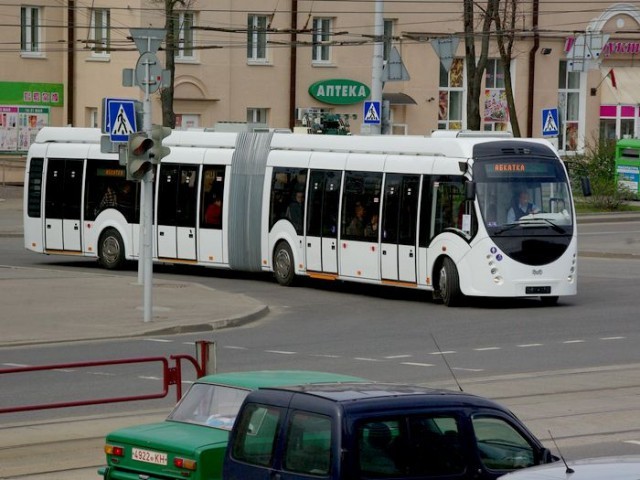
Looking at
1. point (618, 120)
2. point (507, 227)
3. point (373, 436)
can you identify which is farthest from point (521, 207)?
point (618, 120)

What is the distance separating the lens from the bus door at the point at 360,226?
86.6 feet

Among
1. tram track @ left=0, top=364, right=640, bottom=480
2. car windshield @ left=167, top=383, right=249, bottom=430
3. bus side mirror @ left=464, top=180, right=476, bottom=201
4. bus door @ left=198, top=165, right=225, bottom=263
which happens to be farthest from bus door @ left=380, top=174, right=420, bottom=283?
car windshield @ left=167, top=383, right=249, bottom=430

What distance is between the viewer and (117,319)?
21938mm

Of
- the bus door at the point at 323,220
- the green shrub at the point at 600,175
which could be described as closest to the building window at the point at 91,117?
the green shrub at the point at 600,175

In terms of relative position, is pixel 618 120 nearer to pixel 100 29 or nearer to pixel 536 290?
pixel 100 29

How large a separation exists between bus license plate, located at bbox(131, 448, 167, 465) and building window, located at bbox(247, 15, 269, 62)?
47301mm

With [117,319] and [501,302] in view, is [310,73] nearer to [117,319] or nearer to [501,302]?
[501,302]

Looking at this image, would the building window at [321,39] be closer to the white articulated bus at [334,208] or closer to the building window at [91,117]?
the building window at [91,117]

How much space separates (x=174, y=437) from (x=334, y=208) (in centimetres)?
1847

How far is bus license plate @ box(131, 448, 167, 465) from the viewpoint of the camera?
8812 millimetres

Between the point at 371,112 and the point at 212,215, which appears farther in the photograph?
the point at 371,112

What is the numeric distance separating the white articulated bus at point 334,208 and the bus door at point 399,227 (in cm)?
2

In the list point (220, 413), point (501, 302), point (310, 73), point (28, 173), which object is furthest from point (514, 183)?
point (310, 73)

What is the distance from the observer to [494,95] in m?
61.4
